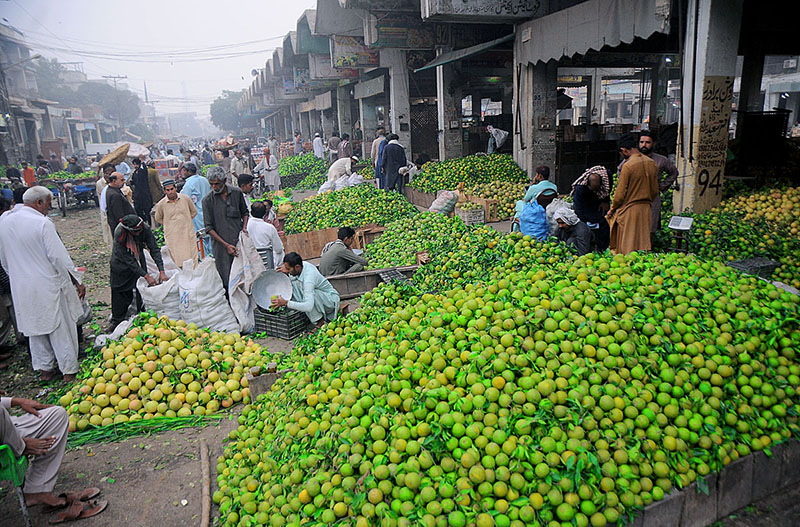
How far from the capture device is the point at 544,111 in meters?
12.4

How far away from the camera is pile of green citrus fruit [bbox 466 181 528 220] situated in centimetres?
1111

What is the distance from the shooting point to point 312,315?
6195 mm

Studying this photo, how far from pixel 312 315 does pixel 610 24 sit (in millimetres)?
7267

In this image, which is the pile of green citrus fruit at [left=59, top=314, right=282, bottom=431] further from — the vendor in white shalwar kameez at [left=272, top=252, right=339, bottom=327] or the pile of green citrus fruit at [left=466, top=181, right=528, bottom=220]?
the pile of green citrus fruit at [left=466, top=181, right=528, bottom=220]

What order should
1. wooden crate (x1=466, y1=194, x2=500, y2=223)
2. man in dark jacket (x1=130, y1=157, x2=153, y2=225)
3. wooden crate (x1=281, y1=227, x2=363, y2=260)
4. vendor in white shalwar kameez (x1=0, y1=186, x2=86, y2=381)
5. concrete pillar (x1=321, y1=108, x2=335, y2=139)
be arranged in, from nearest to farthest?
vendor in white shalwar kameez (x1=0, y1=186, x2=86, y2=381), wooden crate (x1=281, y1=227, x2=363, y2=260), wooden crate (x1=466, y1=194, x2=500, y2=223), man in dark jacket (x1=130, y1=157, x2=153, y2=225), concrete pillar (x1=321, y1=108, x2=335, y2=139)

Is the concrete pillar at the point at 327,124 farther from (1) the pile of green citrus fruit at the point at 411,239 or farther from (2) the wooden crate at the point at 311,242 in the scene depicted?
(1) the pile of green citrus fruit at the point at 411,239

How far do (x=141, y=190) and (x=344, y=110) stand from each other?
56.9ft

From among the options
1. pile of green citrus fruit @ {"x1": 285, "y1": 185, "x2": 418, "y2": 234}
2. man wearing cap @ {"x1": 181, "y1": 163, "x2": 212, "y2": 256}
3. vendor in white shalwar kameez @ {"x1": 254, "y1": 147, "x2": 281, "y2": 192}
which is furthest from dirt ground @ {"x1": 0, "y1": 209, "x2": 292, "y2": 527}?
vendor in white shalwar kameez @ {"x1": 254, "y1": 147, "x2": 281, "y2": 192}

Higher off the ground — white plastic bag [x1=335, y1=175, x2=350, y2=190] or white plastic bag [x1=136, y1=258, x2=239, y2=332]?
white plastic bag [x1=335, y1=175, x2=350, y2=190]

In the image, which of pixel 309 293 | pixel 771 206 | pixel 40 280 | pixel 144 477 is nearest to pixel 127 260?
pixel 40 280

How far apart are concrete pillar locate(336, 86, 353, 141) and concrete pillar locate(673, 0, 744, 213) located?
2141cm

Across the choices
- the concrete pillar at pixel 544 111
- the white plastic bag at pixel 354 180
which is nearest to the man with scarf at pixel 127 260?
the white plastic bag at pixel 354 180

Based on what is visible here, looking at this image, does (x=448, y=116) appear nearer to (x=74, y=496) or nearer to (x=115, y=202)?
(x=115, y=202)

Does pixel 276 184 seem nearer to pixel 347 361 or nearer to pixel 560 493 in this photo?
pixel 347 361
